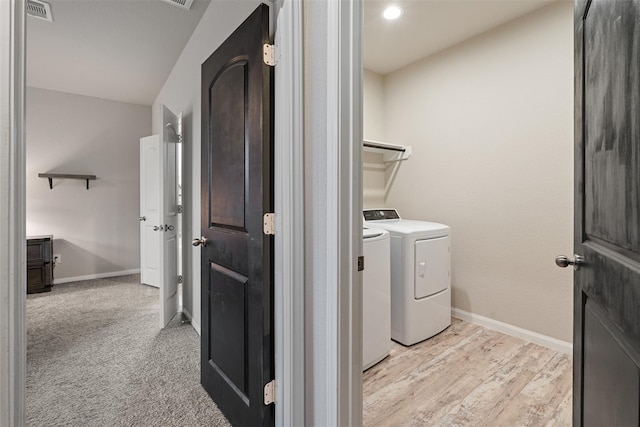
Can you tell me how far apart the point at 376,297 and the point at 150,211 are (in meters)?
3.41

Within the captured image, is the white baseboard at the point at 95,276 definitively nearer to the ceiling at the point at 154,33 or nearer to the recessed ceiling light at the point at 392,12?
the ceiling at the point at 154,33

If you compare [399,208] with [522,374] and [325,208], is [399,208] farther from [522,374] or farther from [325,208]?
[325,208]

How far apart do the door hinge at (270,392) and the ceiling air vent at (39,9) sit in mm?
3069

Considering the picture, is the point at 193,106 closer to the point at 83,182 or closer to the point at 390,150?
the point at 390,150

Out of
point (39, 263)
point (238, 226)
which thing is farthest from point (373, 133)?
point (39, 263)

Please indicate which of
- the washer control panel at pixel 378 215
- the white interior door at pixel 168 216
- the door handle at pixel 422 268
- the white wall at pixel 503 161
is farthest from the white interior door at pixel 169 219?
the white wall at pixel 503 161

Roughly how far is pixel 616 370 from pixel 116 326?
3331 mm

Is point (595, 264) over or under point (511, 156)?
under

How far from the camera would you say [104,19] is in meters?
2.51

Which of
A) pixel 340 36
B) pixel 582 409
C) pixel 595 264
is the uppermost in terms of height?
pixel 340 36

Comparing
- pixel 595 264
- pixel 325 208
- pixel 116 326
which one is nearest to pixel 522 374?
pixel 595 264

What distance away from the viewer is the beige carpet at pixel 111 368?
162 cm

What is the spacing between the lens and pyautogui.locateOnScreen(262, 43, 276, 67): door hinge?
4.22ft

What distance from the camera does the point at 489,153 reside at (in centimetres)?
263
